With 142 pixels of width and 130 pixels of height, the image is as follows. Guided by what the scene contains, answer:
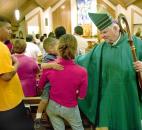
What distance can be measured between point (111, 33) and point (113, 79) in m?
0.41

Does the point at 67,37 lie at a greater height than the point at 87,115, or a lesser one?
greater

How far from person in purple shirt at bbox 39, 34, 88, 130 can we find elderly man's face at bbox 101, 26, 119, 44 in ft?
0.94

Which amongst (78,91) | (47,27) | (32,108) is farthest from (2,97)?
(47,27)

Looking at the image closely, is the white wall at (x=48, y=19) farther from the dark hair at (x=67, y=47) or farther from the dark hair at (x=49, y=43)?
the dark hair at (x=67, y=47)

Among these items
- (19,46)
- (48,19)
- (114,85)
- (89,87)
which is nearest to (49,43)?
(19,46)

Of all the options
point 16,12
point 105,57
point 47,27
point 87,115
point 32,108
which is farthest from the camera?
point 47,27

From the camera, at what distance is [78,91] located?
305 cm

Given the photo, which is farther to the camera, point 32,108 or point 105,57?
point 32,108

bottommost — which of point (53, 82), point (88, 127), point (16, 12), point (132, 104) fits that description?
point (88, 127)

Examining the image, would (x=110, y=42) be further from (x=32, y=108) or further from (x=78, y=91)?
(x=32, y=108)

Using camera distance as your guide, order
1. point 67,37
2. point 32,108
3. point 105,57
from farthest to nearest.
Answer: point 32,108 → point 105,57 → point 67,37

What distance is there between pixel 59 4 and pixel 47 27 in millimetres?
1506

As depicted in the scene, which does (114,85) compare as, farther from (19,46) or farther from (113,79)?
(19,46)

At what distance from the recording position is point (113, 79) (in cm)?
311
